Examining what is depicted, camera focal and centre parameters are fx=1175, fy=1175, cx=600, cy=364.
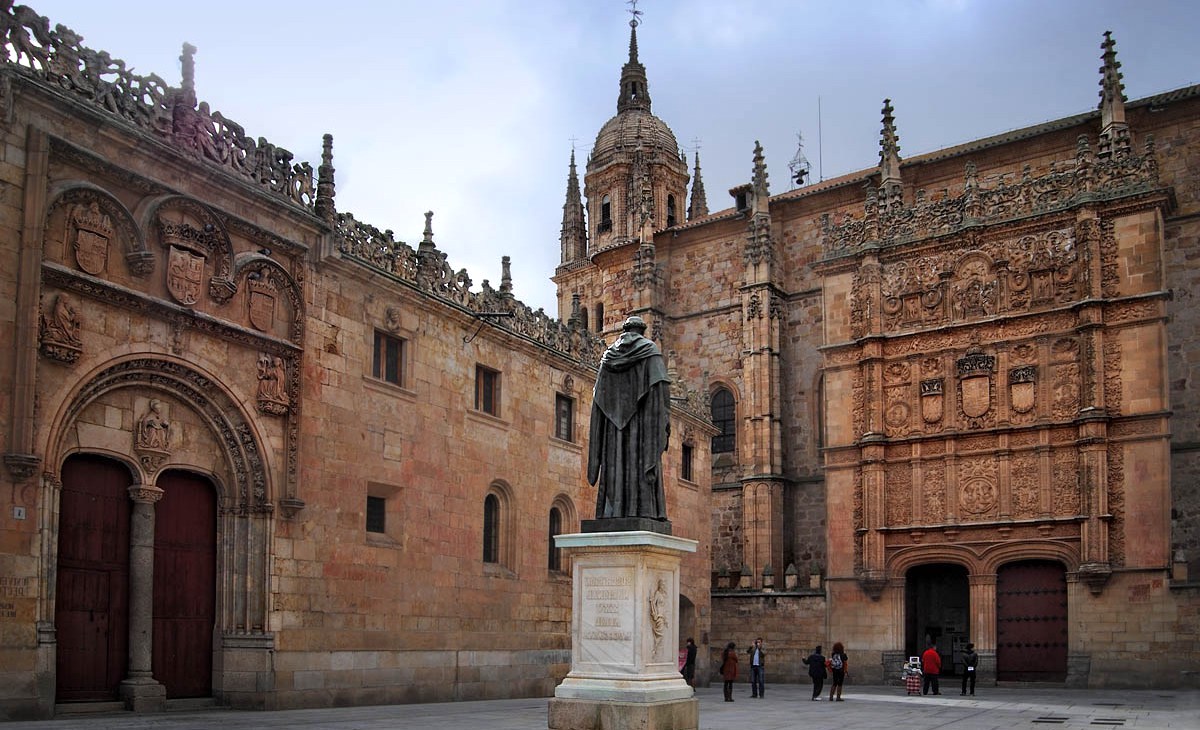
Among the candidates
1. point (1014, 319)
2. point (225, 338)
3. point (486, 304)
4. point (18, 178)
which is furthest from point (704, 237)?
point (18, 178)

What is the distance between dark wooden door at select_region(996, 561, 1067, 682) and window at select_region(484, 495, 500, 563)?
15607 millimetres

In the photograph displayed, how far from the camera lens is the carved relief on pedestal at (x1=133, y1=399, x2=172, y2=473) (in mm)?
16828

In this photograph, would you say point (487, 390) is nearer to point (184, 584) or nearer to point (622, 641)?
point (184, 584)

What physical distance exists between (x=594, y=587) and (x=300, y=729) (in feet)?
15.7

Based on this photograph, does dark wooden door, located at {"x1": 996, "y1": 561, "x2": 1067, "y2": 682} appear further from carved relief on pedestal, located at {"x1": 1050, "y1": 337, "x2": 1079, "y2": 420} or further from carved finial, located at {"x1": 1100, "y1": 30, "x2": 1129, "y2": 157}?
carved finial, located at {"x1": 1100, "y1": 30, "x2": 1129, "y2": 157}

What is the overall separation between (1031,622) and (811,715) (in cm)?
1430

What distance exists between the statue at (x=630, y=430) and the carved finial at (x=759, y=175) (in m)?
32.5

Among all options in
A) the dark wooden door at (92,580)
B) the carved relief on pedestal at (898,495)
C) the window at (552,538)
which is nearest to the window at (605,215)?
the carved relief on pedestal at (898,495)

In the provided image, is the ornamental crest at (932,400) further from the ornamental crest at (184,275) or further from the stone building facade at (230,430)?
the ornamental crest at (184,275)

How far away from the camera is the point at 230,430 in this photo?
60.2 ft

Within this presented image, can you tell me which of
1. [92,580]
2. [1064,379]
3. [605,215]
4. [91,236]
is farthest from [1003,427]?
[605,215]

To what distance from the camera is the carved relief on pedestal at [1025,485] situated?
107ft

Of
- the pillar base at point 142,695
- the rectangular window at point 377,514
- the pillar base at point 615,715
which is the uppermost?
the rectangular window at point 377,514

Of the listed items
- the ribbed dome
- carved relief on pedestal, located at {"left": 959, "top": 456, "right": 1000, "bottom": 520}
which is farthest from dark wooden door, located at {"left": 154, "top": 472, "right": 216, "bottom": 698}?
the ribbed dome
